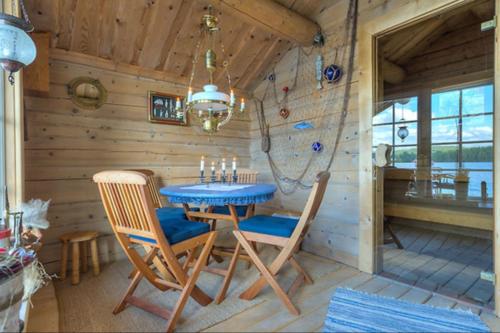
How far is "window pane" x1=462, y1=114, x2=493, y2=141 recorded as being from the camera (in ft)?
6.31

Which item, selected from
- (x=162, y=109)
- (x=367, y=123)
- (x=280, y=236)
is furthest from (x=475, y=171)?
(x=162, y=109)

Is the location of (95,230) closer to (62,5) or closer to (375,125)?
(62,5)

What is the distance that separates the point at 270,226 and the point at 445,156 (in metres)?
2.21

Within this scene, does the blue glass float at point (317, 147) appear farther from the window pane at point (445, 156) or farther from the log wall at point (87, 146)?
the log wall at point (87, 146)

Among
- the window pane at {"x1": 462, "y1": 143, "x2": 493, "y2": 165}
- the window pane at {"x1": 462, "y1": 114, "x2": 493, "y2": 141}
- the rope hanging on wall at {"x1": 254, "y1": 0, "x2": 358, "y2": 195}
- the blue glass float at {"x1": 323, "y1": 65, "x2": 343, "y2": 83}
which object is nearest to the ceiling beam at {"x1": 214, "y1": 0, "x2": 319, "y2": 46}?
the rope hanging on wall at {"x1": 254, "y1": 0, "x2": 358, "y2": 195}

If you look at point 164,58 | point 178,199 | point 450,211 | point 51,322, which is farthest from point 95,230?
point 450,211

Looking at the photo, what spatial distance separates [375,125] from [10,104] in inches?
107

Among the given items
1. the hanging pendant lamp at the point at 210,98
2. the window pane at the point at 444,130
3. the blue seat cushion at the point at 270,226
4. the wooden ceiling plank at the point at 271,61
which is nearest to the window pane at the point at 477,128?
the window pane at the point at 444,130

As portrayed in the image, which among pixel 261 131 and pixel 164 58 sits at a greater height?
pixel 164 58

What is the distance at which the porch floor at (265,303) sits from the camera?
5.15 ft

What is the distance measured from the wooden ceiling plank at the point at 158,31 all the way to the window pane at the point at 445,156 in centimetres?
296

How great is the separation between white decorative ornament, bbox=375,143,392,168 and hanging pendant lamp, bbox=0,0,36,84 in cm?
253

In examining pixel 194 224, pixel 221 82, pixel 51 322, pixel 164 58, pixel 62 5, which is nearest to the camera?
pixel 51 322

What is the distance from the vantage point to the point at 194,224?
1812mm
